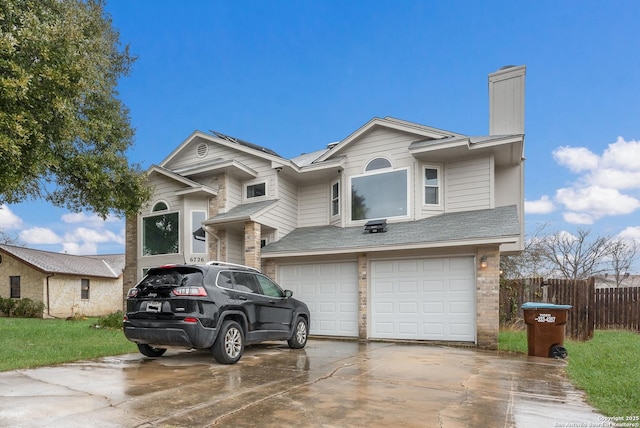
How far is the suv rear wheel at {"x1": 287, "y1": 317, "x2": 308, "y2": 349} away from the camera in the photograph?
30.4 feet

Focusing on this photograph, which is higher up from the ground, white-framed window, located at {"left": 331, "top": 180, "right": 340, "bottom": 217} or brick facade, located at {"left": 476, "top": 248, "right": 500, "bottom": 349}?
white-framed window, located at {"left": 331, "top": 180, "right": 340, "bottom": 217}

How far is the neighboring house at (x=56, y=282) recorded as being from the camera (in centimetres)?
2316

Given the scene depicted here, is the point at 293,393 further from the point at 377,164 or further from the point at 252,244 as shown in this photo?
the point at 377,164

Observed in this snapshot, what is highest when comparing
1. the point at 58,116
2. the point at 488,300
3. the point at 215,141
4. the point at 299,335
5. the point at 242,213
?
the point at 215,141

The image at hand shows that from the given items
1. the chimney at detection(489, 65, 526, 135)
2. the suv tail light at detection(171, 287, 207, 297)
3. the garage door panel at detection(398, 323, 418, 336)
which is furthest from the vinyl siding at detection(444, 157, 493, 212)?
the suv tail light at detection(171, 287, 207, 297)

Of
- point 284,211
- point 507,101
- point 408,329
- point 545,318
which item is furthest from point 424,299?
point 507,101

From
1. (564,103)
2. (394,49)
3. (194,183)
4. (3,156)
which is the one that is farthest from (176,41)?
(564,103)

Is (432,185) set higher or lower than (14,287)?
higher

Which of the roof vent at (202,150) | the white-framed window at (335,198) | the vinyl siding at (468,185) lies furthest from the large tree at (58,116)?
the vinyl siding at (468,185)

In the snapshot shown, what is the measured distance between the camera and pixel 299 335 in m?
9.44

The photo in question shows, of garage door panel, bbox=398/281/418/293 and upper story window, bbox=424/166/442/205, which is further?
upper story window, bbox=424/166/442/205

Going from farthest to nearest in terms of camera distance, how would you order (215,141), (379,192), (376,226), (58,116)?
(215,141), (379,192), (376,226), (58,116)

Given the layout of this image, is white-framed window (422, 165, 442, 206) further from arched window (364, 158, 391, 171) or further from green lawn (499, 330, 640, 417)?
green lawn (499, 330, 640, 417)

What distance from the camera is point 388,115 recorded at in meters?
12.8
